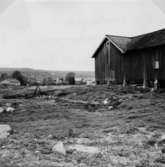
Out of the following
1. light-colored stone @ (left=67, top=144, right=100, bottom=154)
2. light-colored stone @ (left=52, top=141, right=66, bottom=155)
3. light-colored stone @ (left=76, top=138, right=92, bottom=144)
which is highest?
light-colored stone @ (left=52, top=141, right=66, bottom=155)

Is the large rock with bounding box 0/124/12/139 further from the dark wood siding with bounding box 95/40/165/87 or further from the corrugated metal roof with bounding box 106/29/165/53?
the corrugated metal roof with bounding box 106/29/165/53

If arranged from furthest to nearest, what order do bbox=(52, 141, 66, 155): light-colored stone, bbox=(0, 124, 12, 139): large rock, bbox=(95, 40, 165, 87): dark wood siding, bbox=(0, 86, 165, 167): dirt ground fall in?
bbox=(95, 40, 165, 87): dark wood siding → bbox=(0, 124, 12, 139): large rock → bbox=(52, 141, 66, 155): light-colored stone → bbox=(0, 86, 165, 167): dirt ground

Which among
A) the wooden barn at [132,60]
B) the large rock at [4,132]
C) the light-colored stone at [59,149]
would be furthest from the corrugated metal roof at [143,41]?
the light-colored stone at [59,149]

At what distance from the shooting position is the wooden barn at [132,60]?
1872 cm

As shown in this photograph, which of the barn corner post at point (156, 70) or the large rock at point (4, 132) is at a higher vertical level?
the barn corner post at point (156, 70)

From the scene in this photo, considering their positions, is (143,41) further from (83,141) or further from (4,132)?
(4,132)

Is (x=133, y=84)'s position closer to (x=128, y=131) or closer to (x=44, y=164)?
(x=128, y=131)

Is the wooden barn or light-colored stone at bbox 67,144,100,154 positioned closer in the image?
light-colored stone at bbox 67,144,100,154

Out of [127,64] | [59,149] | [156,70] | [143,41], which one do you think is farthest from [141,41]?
[59,149]

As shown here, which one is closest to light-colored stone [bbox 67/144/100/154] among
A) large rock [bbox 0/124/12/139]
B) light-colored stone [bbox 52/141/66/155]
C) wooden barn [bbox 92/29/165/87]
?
light-colored stone [bbox 52/141/66/155]

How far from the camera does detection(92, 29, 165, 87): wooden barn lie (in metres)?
18.7

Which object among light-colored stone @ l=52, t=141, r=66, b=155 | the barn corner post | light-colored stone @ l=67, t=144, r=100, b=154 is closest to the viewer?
light-colored stone @ l=52, t=141, r=66, b=155

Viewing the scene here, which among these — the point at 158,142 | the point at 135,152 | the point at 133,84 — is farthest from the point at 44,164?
the point at 133,84

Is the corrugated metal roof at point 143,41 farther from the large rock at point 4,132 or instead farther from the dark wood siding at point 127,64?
the large rock at point 4,132
